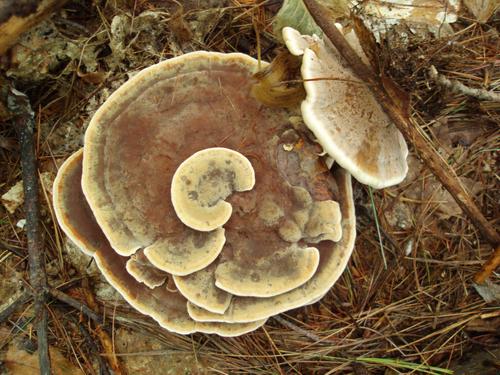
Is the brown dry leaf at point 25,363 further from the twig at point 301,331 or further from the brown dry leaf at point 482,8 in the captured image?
the brown dry leaf at point 482,8

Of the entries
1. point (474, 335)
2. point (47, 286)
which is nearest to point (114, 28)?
point (47, 286)

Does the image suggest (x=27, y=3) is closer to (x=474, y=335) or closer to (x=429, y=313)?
(x=429, y=313)

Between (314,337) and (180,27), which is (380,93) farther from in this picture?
(314,337)

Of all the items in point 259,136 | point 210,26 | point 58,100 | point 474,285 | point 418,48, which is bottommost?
point 474,285

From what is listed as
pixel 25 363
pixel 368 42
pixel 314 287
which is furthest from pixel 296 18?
pixel 25 363

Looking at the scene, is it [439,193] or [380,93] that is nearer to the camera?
[380,93]
